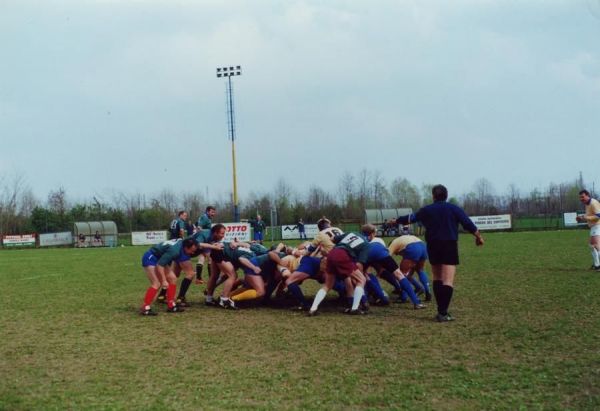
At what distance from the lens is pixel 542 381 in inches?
203

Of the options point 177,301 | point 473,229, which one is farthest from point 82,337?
point 473,229

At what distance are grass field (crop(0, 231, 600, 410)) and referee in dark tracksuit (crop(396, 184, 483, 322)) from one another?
1.55ft

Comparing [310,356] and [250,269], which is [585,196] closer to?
[250,269]

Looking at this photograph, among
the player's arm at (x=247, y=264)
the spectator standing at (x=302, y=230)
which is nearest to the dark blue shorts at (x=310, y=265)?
the player's arm at (x=247, y=264)

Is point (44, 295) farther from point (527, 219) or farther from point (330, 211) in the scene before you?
point (330, 211)

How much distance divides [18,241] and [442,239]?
5135 centimetres

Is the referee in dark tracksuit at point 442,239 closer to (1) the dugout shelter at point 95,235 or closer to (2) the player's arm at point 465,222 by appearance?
(2) the player's arm at point 465,222

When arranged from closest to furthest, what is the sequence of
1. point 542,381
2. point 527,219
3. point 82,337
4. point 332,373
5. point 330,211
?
1. point 542,381
2. point 332,373
3. point 82,337
4. point 527,219
5. point 330,211

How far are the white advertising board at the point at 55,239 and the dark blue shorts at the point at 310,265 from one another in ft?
159

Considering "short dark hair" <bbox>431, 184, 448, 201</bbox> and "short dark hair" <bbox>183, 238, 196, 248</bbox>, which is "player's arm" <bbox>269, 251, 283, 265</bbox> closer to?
"short dark hair" <bbox>183, 238, 196, 248</bbox>

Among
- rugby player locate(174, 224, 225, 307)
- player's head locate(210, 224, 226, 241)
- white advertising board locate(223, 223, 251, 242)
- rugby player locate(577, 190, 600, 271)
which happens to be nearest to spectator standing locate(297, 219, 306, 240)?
white advertising board locate(223, 223, 251, 242)

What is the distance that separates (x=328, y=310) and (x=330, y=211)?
58.7 metres

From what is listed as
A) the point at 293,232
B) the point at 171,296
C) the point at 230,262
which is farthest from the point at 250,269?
the point at 293,232

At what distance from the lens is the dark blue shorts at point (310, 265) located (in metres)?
9.91
